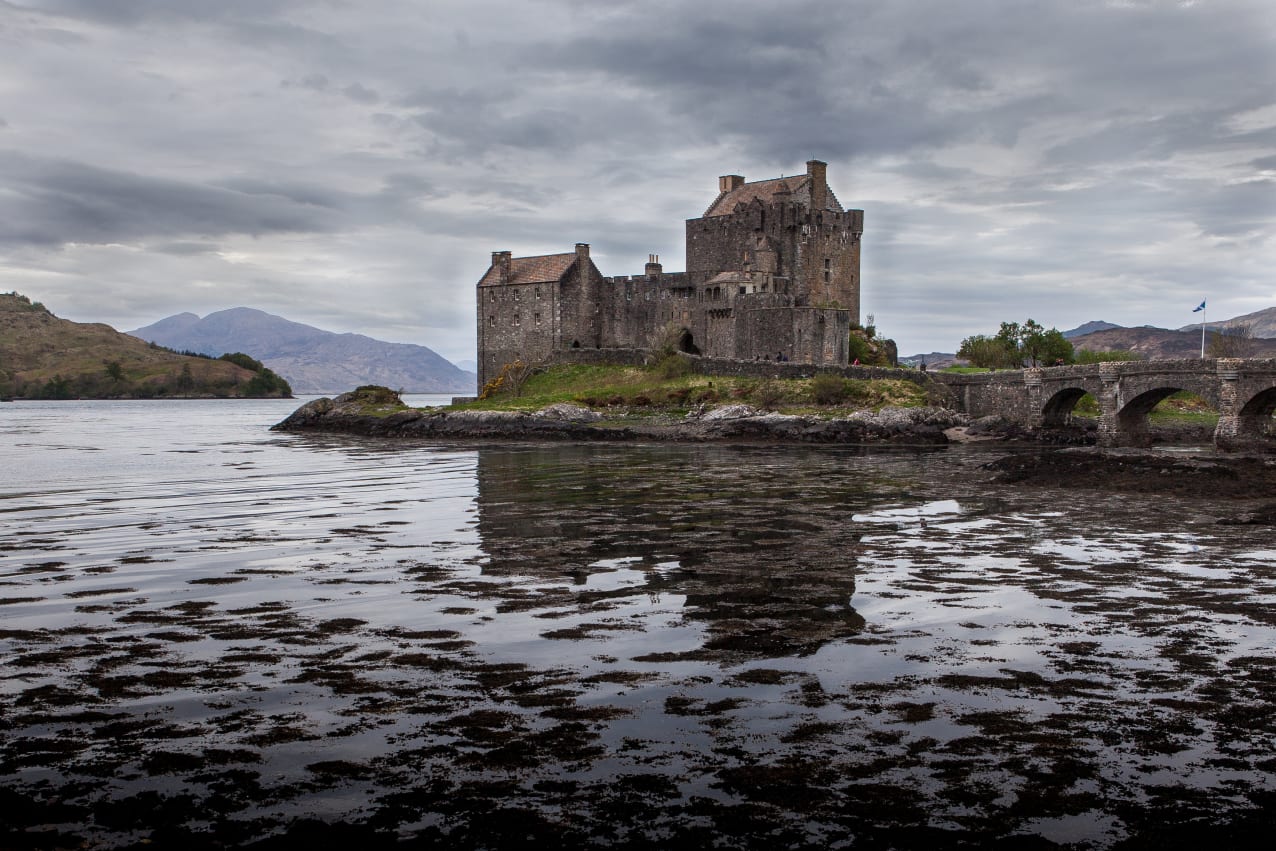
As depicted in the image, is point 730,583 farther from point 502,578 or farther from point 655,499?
point 655,499

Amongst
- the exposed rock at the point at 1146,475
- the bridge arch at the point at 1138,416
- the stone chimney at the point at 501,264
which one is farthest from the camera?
the stone chimney at the point at 501,264

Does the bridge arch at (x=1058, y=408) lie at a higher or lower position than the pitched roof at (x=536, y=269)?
lower

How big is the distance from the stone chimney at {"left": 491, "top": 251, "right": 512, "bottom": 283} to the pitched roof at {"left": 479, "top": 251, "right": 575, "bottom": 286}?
0.24 metres

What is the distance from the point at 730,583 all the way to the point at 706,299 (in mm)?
64921

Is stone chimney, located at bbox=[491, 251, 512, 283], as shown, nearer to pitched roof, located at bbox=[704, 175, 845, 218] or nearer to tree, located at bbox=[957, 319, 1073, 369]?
pitched roof, located at bbox=[704, 175, 845, 218]

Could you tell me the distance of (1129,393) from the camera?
2098 inches

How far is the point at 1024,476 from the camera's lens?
3275 cm

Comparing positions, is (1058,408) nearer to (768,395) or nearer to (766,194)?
(768,395)

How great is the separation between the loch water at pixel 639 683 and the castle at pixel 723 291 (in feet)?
171

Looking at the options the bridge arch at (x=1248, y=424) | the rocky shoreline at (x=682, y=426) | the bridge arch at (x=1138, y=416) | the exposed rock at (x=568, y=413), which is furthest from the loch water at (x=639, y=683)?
the exposed rock at (x=568, y=413)

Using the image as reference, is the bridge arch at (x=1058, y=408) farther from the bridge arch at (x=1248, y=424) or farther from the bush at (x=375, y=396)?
the bush at (x=375, y=396)

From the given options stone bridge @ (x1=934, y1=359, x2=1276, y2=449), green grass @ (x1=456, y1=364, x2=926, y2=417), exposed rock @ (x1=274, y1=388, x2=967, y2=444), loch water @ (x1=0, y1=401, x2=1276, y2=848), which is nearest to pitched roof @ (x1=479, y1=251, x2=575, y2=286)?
green grass @ (x1=456, y1=364, x2=926, y2=417)

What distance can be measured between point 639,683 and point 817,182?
74206 mm

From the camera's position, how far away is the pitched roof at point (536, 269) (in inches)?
3196
